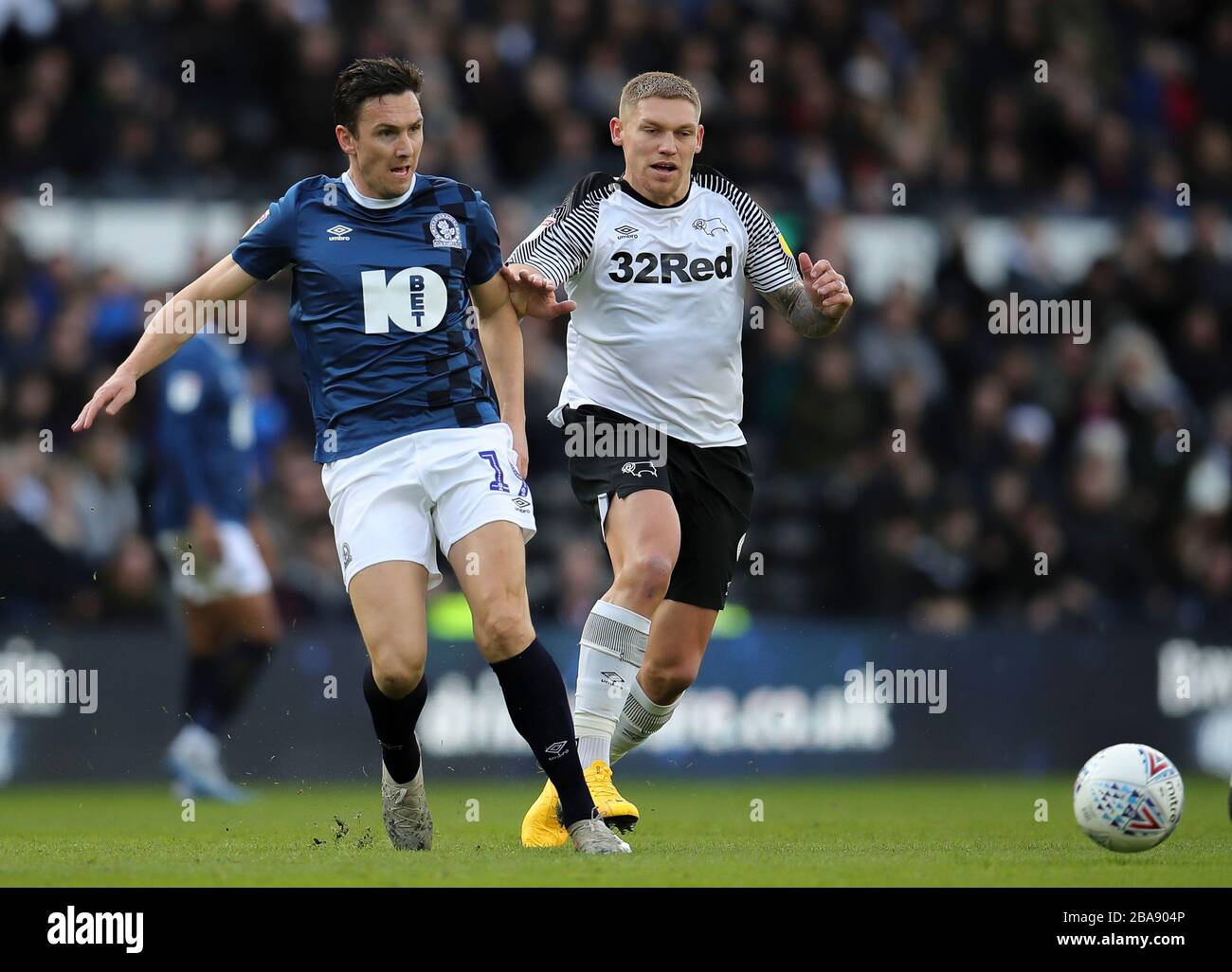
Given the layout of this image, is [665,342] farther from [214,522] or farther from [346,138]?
[214,522]

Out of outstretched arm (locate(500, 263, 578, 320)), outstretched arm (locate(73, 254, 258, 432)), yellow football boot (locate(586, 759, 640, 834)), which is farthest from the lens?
yellow football boot (locate(586, 759, 640, 834))

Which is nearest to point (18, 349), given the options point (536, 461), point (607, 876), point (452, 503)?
point (536, 461)

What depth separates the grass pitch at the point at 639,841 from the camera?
18.6ft

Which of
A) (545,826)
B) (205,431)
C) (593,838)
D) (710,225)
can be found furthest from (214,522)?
(593,838)

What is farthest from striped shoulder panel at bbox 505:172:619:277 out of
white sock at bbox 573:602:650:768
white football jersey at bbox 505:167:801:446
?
white sock at bbox 573:602:650:768

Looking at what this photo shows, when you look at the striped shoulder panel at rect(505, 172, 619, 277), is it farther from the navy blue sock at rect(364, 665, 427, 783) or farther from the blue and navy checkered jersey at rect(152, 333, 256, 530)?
the blue and navy checkered jersey at rect(152, 333, 256, 530)

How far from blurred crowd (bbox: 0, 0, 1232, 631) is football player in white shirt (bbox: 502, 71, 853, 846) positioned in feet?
16.0

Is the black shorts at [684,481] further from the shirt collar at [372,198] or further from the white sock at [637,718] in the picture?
the shirt collar at [372,198]

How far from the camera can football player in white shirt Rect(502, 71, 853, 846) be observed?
7.37m

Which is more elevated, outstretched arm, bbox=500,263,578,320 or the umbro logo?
the umbro logo

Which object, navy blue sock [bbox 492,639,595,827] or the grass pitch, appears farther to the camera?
navy blue sock [bbox 492,639,595,827]

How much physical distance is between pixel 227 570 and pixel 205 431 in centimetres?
79

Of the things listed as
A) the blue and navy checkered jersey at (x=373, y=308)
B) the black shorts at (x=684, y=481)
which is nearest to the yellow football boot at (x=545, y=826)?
the black shorts at (x=684, y=481)

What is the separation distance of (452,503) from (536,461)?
7043mm
